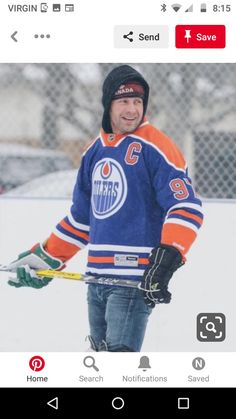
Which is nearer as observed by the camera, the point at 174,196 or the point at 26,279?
the point at 174,196

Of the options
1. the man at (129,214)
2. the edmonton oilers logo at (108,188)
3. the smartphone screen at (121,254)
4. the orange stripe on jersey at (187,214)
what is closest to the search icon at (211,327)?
the smartphone screen at (121,254)

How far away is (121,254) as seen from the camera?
7.46 ft

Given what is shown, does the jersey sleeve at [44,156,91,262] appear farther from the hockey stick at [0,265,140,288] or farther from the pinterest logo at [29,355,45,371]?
the pinterest logo at [29,355,45,371]

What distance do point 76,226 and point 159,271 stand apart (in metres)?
0.27

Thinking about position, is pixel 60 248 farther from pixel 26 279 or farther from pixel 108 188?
pixel 108 188

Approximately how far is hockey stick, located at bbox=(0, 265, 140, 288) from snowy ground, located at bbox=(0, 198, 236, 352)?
0.11ft

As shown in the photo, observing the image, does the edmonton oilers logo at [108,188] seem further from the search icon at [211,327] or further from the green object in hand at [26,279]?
the search icon at [211,327]

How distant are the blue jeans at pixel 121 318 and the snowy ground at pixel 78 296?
4 cm

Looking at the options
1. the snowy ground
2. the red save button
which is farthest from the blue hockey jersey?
the red save button

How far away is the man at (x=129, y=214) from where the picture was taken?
2.20 metres
